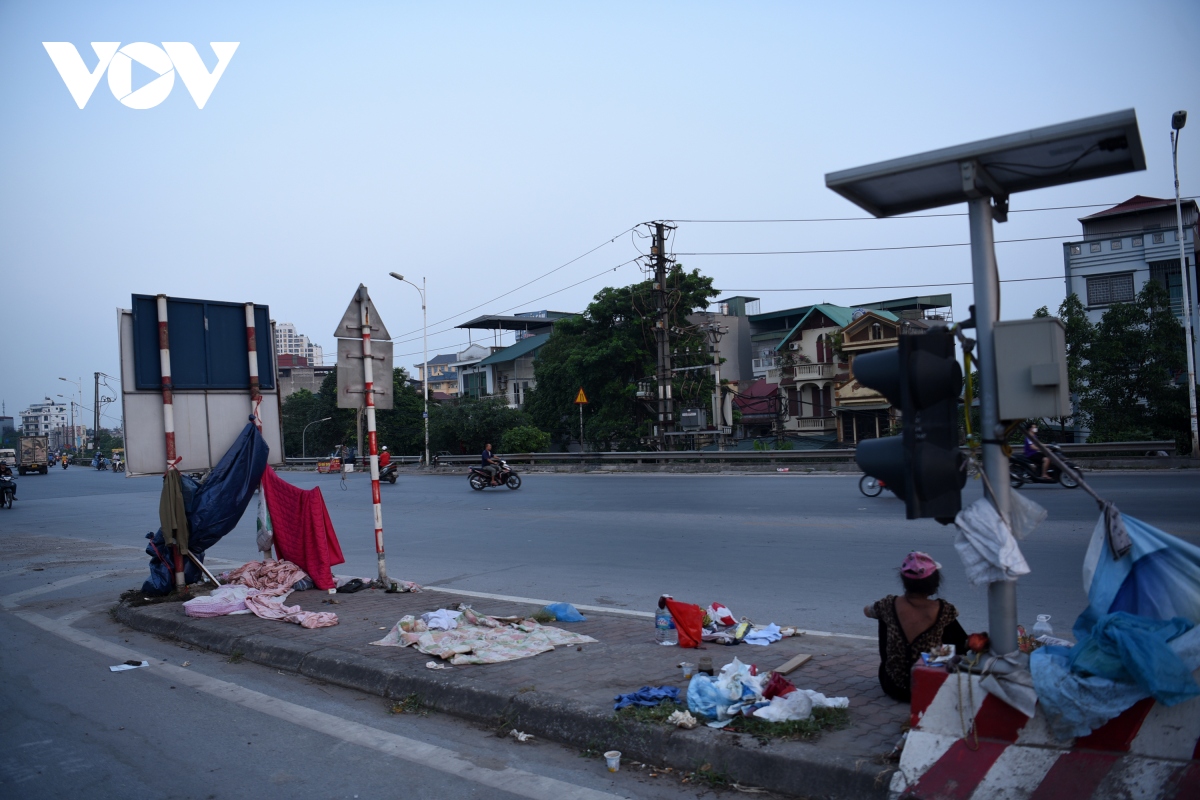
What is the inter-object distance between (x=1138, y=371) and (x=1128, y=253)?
11.1 metres

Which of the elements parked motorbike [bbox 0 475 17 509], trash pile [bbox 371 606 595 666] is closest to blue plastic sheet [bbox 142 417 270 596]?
trash pile [bbox 371 606 595 666]

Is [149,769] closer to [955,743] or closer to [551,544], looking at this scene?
[955,743]

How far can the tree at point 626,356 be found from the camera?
3994cm

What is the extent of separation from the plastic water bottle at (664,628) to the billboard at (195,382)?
519 centimetres

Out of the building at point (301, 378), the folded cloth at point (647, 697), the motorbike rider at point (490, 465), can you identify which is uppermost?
the building at point (301, 378)

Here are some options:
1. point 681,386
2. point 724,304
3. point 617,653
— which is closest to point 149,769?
point 617,653

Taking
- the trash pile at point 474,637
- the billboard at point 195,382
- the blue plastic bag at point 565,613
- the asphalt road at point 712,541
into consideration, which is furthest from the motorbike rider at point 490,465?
the trash pile at point 474,637

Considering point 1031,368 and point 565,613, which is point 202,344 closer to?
point 565,613

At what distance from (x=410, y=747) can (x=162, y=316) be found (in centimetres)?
616

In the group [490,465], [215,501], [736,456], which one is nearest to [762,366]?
[736,456]

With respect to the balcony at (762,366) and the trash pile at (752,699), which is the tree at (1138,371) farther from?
the balcony at (762,366)

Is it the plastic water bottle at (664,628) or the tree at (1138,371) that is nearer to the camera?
the plastic water bottle at (664,628)

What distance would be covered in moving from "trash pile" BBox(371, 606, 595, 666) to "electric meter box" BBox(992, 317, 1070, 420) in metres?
3.97

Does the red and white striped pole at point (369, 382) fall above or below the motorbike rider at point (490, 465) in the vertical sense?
above
